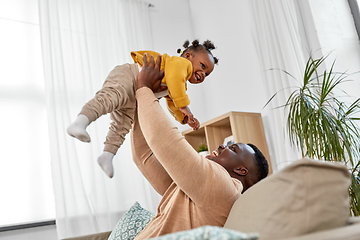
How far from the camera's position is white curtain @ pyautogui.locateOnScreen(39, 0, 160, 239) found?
2.91 metres

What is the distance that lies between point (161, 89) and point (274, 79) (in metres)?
1.70

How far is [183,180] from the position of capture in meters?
1.00

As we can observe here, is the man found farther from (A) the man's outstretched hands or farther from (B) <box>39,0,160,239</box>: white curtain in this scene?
(B) <box>39,0,160,239</box>: white curtain

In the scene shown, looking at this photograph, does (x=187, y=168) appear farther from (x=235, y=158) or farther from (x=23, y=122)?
(x=23, y=122)

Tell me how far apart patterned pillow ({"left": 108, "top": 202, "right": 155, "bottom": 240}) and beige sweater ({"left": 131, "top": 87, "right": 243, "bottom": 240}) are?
2.17ft

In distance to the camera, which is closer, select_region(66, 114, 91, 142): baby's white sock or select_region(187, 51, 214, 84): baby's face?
select_region(66, 114, 91, 142): baby's white sock

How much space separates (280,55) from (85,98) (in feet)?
6.29

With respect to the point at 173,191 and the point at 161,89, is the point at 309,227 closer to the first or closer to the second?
the point at 173,191

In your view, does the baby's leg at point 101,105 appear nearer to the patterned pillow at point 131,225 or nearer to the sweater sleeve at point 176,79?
the sweater sleeve at point 176,79

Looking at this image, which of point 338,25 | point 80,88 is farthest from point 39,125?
point 338,25

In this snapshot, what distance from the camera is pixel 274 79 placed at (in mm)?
2811

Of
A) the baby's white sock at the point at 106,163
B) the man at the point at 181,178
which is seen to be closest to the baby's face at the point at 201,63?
the man at the point at 181,178

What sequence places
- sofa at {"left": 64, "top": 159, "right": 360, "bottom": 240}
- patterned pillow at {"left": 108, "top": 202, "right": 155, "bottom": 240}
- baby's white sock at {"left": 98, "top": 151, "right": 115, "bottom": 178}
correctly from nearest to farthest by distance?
sofa at {"left": 64, "top": 159, "right": 360, "bottom": 240}
baby's white sock at {"left": 98, "top": 151, "right": 115, "bottom": 178}
patterned pillow at {"left": 108, "top": 202, "right": 155, "bottom": 240}

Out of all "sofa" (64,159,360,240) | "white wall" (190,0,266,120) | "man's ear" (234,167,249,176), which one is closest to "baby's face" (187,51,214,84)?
"man's ear" (234,167,249,176)
